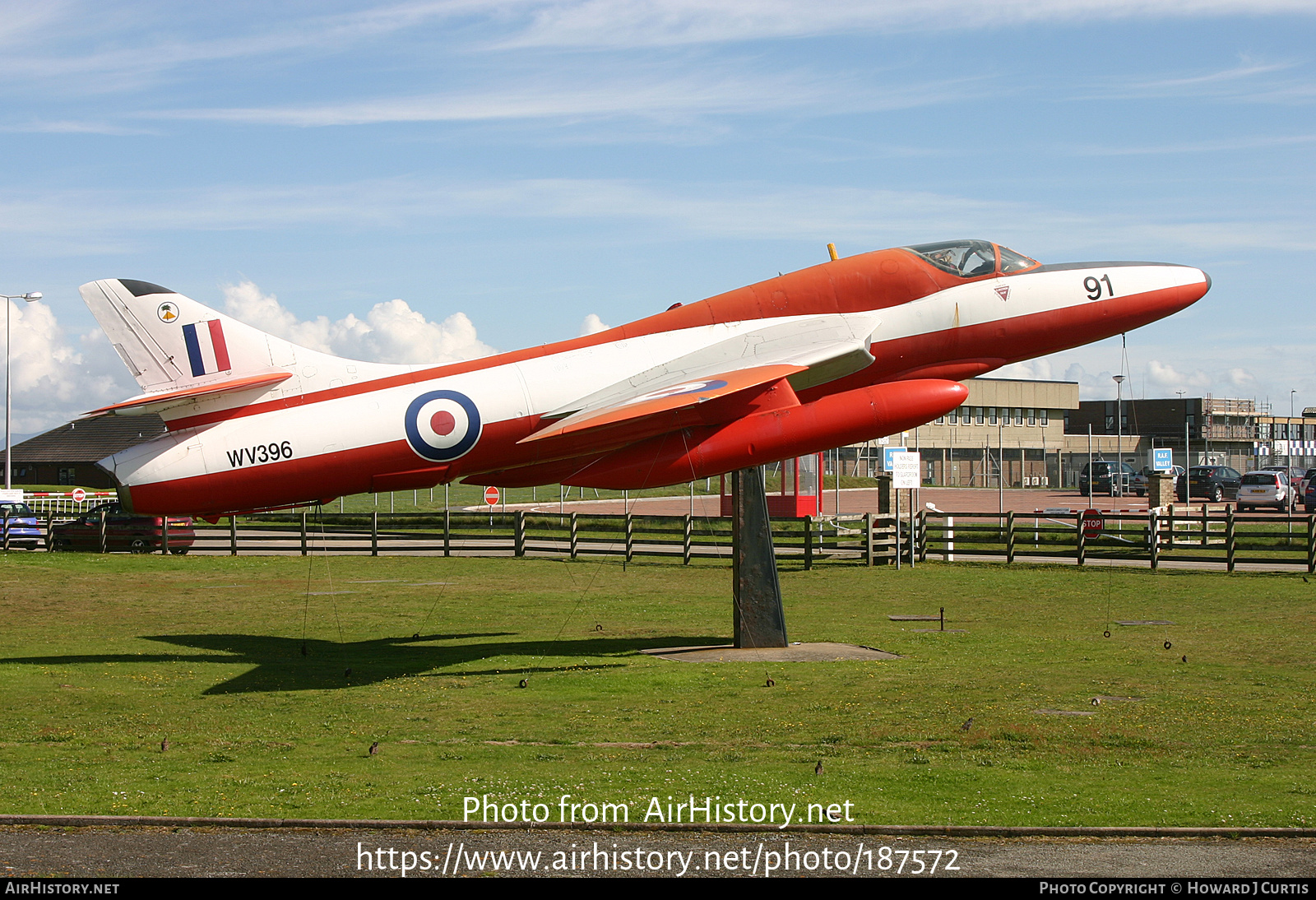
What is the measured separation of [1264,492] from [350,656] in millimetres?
53344

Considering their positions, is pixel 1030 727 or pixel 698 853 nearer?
pixel 698 853

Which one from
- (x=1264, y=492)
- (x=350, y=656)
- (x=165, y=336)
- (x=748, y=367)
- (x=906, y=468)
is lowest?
(x=350, y=656)

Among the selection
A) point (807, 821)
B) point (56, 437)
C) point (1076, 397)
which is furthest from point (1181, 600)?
point (56, 437)

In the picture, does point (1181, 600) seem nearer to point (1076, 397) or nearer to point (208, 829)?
point (208, 829)

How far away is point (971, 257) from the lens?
18.6 meters

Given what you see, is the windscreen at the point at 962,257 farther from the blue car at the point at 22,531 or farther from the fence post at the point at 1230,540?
the blue car at the point at 22,531

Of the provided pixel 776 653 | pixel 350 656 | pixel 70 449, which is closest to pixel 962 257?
pixel 776 653

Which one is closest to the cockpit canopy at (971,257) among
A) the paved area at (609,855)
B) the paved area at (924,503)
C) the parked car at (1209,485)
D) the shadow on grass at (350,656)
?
the shadow on grass at (350,656)

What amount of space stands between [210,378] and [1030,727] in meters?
12.5

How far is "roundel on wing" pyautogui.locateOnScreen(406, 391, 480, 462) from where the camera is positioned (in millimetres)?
17109

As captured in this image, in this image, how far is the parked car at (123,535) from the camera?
3897cm

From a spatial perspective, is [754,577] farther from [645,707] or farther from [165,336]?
[165,336]

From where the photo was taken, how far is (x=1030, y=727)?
12.3 m

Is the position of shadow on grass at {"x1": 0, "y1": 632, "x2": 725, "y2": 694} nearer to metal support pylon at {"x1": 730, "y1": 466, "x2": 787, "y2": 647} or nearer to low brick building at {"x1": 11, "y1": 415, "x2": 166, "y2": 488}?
metal support pylon at {"x1": 730, "y1": 466, "x2": 787, "y2": 647}
